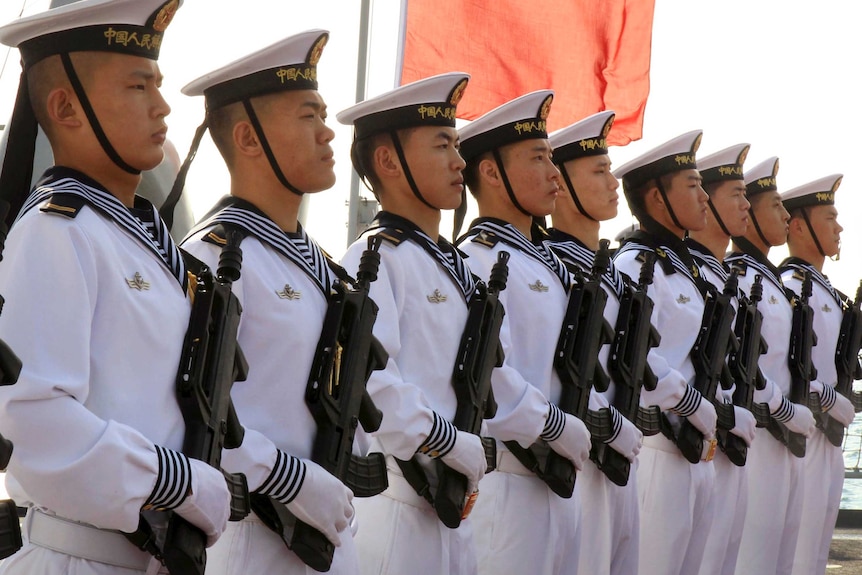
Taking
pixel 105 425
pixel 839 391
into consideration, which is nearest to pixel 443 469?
pixel 105 425

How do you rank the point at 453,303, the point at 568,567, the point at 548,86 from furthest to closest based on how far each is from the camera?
the point at 548,86
the point at 568,567
the point at 453,303

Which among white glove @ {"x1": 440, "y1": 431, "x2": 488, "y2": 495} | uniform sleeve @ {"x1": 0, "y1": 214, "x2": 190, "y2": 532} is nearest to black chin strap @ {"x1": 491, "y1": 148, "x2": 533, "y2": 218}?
white glove @ {"x1": 440, "y1": 431, "x2": 488, "y2": 495}

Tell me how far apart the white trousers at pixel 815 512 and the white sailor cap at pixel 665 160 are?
7.03ft

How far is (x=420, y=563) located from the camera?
172 inches

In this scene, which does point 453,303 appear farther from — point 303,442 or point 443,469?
point 303,442

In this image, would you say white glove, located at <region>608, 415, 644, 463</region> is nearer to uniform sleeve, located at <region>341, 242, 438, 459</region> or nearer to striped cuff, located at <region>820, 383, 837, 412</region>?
uniform sleeve, located at <region>341, 242, 438, 459</region>

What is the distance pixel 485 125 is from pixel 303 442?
95.2 inches

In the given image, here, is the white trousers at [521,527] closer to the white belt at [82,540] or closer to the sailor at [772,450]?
the white belt at [82,540]

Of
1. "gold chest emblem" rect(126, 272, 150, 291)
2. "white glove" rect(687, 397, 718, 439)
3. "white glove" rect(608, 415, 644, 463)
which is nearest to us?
"gold chest emblem" rect(126, 272, 150, 291)

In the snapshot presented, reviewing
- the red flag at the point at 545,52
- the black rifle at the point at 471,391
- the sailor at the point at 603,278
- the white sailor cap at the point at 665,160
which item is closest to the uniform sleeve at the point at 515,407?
the black rifle at the point at 471,391

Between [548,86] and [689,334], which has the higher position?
[548,86]

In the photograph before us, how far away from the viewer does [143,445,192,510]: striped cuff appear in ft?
9.39

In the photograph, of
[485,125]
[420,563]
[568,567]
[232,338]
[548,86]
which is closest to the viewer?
[232,338]

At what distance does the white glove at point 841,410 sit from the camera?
7914 mm
